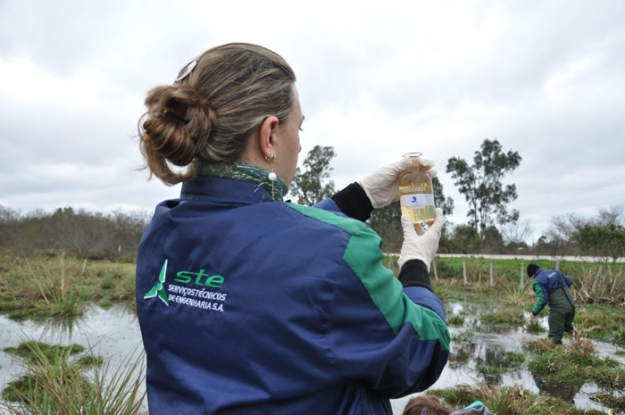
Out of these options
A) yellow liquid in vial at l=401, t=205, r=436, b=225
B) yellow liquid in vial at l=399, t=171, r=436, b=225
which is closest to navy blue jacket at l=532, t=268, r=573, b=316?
yellow liquid in vial at l=399, t=171, r=436, b=225

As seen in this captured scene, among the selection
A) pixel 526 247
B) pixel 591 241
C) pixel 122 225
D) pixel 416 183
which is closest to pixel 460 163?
pixel 526 247

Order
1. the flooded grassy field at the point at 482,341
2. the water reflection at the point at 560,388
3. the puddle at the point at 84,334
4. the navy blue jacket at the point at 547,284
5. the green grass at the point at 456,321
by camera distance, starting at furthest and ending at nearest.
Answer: the green grass at the point at 456,321 < the navy blue jacket at the point at 547,284 < the puddle at the point at 84,334 < the water reflection at the point at 560,388 < the flooded grassy field at the point at 482,341

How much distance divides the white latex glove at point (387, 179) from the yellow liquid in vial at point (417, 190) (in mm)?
41

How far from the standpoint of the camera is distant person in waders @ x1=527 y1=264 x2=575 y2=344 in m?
9.62

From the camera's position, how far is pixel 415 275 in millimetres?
1623

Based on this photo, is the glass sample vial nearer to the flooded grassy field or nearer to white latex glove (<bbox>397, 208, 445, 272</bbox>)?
white latex glove (<bbox>397, 208, 445, 272</bbox>)

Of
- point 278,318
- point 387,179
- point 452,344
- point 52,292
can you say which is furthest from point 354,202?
point 52,292

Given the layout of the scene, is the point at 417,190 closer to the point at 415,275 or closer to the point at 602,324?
the point at 415,275

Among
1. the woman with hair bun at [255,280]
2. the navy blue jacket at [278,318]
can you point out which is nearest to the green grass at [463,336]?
the woman with hair bun at [255,280]

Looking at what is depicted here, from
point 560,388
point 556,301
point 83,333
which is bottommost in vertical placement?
point 560,388

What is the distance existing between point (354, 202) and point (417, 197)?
0.98 feet

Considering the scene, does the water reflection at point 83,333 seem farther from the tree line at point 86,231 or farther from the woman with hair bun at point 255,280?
the tree line at point 86,231

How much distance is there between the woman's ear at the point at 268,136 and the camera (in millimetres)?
1402

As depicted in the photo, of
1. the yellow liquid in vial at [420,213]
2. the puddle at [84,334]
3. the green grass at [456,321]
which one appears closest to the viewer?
the yellow liquid in vial at [420,213]
